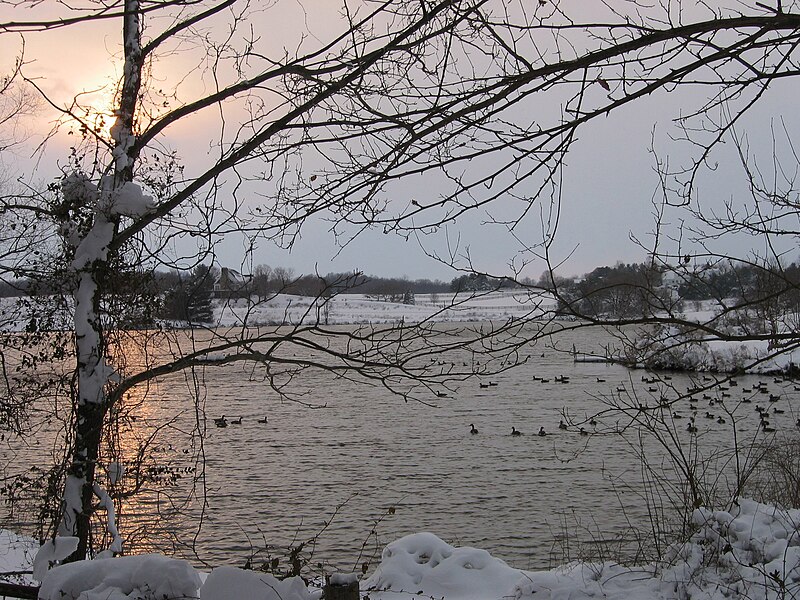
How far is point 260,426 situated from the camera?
22.2m

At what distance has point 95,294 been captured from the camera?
4.49 meters

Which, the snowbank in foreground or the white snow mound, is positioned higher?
the white snow mound

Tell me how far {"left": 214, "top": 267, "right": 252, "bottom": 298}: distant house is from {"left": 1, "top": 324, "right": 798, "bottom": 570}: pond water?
5.22 feet

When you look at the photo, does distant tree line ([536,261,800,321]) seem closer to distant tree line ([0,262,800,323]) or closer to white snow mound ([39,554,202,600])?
distant tree line ([0,262,800,323])

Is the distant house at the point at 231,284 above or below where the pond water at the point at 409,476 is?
above

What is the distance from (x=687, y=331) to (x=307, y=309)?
78.4 inches

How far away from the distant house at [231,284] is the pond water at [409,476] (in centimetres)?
159

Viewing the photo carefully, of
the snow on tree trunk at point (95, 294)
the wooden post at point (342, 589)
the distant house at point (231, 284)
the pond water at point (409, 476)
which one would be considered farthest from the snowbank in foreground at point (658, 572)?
the distant house at point (231, 284)

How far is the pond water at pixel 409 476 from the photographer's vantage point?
10.9 m

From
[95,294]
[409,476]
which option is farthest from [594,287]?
[409,476]

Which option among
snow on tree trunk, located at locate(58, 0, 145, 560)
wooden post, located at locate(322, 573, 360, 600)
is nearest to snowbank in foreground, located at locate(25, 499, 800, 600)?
wooden post, located at locate(322, 573, 360, 600)

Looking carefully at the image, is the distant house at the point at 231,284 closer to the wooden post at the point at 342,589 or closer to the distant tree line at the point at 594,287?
the distant tree line at the point at 594,287

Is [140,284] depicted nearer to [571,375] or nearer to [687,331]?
[687,331]

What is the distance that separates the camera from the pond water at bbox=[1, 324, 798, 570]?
10.9 metres
